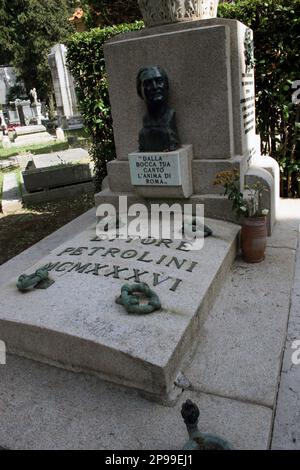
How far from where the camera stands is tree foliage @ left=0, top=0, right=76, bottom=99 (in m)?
32.1

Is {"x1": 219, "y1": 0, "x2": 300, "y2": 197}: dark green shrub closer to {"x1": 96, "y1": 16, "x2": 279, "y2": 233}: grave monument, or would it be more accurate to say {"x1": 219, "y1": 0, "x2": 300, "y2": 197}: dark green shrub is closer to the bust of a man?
{"x1": 96, "y1": 16, "x2": 279, "y2": 233}: grave monument

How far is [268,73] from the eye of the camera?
16.8 feet

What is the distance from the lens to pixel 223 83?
3688 mm

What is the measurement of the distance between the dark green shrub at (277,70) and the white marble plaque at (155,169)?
217cm

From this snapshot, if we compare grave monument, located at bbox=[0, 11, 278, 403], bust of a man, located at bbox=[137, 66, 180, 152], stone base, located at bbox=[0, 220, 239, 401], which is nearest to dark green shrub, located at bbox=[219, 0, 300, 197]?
grave monument, located at bbox=[0, 11, 278, 403]

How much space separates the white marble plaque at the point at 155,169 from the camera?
381 cm

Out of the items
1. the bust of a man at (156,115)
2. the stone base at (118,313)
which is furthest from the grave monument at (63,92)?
the stone base at (118,313)

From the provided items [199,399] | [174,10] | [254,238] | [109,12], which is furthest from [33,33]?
[199,399]

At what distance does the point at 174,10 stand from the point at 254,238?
2277 millimetres

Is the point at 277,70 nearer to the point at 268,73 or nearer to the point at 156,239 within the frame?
the point at 268,73

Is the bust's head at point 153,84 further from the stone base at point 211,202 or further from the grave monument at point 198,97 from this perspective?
the stone base at point 211,202

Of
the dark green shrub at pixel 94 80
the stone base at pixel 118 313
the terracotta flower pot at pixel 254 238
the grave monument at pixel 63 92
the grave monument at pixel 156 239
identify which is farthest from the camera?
the grave monument at pixel 63 92
